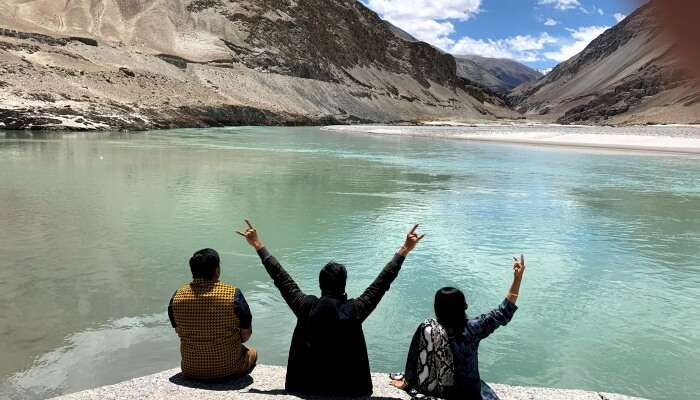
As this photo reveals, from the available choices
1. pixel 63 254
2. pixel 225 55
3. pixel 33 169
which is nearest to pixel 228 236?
pixel 63 254

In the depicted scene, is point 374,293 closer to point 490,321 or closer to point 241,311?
point 490,321

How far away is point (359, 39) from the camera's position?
141m

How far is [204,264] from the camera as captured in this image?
482cm

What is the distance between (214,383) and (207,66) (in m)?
89.4

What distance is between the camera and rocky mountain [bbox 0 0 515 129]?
5653 cm

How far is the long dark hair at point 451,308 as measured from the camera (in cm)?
427

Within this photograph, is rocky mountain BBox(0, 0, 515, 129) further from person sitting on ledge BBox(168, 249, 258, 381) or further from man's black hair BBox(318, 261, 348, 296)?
man's black hair BBox(318, 261, 348, 296)

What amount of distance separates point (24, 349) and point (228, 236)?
20.1ft

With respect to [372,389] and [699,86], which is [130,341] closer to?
[372,389]

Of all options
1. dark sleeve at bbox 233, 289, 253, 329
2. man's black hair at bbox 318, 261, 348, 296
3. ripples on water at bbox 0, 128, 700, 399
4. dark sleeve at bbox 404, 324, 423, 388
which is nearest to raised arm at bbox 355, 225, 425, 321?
man's black hair at bbox 318, 261, 348, 296

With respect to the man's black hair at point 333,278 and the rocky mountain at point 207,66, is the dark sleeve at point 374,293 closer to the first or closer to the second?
the man's black hair at point 333,278

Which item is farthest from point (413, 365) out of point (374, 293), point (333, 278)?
point (333, 278)

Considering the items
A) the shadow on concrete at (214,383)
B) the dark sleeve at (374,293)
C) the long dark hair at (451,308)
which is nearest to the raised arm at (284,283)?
the dark sleeve at (374,293)

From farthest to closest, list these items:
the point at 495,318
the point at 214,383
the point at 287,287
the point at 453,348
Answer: the point at 214,383 → the point at 287,287 → the point at 495,318 → the point at 453,348
